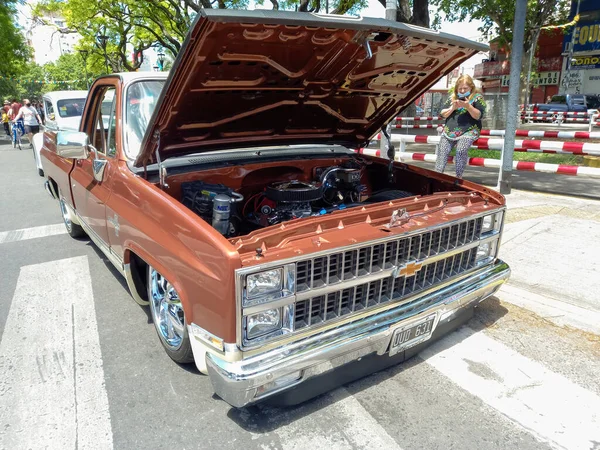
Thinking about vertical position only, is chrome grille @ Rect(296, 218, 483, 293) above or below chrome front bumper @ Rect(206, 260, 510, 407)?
above

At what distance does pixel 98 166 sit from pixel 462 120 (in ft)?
16.2

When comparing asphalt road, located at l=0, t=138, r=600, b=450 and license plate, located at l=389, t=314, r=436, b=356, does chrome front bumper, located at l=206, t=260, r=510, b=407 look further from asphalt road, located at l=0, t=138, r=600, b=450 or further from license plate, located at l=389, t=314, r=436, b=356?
asphalt road, located at l=0, t=138, r=600, b=450

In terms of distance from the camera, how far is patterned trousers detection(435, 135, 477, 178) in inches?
260

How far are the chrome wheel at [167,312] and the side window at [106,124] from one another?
116cm

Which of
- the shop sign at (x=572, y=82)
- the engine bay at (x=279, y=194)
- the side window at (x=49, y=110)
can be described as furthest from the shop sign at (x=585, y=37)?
the engine bay at (x=279, y=194)

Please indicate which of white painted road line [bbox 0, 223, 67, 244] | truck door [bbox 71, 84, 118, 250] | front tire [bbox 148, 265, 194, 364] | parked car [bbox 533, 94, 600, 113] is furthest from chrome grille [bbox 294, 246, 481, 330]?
parked car [bbox 533, 94, 600, 113]

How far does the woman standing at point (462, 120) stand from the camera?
6348 mm

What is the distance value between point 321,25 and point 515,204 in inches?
216

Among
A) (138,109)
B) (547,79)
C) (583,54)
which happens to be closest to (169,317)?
(138,109)

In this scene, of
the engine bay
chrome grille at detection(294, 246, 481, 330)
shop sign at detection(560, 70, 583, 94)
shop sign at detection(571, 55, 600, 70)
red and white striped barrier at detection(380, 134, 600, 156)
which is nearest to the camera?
chrome grille at detection(294, 246, 481, 330)

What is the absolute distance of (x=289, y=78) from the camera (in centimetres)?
345

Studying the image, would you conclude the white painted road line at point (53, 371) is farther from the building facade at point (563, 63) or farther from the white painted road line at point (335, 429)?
the building facade at point (563, 63)

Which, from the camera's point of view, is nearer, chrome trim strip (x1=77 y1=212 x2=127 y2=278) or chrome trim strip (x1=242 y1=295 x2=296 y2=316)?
chrome trim strip (x1=242 y1=295 x2=296 y2=316)

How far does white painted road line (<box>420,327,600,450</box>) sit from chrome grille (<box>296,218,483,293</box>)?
2.79 feet
